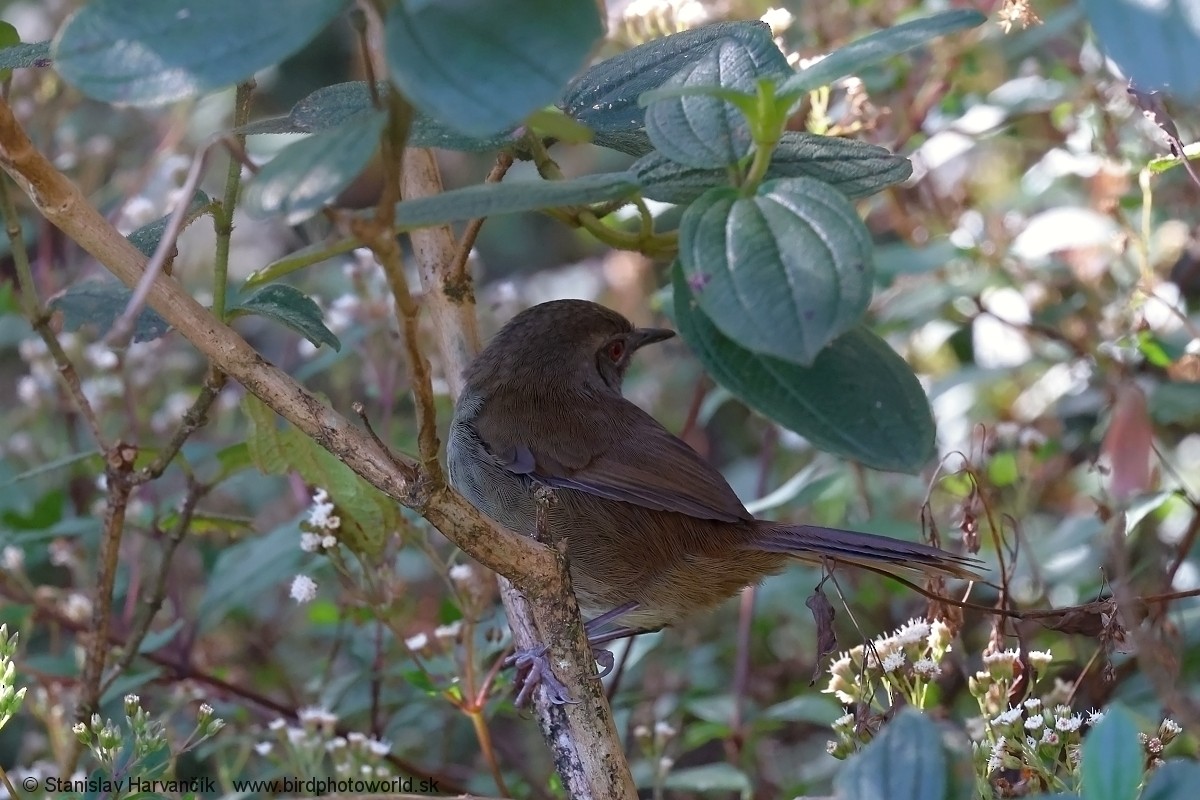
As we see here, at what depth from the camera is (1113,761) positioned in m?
1.33

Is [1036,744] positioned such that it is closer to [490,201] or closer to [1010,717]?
[1010,717]

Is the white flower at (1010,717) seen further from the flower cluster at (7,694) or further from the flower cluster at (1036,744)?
the flower cluster at (7,694)

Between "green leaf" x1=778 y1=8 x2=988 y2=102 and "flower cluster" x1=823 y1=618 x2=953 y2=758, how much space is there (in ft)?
3.15

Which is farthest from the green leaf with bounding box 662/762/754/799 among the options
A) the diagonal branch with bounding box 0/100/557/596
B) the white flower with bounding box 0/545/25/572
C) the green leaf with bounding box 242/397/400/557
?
the white flower with bounding box 0/545/25/572

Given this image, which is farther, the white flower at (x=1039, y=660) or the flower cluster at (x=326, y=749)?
the flower cluster at (x=326, y=749)

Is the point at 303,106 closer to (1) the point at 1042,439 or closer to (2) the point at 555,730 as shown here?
(2) the point at 555,730

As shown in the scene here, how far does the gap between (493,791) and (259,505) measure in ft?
6.09

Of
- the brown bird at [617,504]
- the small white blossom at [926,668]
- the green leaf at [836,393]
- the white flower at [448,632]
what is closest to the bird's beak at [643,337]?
the brown bird at [617,504]

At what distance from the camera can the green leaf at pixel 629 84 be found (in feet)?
7.05

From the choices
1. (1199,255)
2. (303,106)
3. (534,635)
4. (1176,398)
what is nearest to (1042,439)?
(1176,398)

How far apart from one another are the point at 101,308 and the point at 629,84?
1.20 metres

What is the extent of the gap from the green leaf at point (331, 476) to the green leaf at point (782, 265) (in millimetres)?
1273

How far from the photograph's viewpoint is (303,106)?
2.16 m

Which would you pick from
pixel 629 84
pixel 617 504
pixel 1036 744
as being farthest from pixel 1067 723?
pixel 617 504
